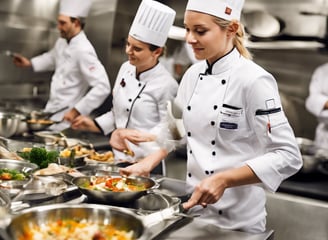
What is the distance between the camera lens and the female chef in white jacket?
1.85m

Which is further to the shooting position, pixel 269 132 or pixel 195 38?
pixel 195 38

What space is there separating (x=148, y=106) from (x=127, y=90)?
0.20 m

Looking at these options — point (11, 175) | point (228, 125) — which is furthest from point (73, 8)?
point (228, 125)

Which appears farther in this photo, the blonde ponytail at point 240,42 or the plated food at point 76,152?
the plated food at point 76,152

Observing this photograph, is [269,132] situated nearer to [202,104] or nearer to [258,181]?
[258,181]

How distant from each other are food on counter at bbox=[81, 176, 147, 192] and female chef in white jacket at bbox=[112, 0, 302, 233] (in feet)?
0.86

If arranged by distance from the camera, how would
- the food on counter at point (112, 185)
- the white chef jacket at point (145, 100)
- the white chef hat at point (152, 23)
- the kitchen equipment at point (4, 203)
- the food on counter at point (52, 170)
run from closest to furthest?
the kitchen equipment at point (4, 203) → the food on counter at point (112, 185) → the food on counter at point (52, 170) → the white chef hat at point (152, 23) → the white chef jacket at point (145, 100)

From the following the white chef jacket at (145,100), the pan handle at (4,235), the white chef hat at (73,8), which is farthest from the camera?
the white chef hat at (73,8)

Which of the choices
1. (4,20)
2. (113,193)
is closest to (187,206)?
(113,193)

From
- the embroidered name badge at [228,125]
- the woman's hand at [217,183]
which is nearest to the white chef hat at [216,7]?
the embroidered name badge at [228,125]

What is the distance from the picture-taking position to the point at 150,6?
2998 millimetres

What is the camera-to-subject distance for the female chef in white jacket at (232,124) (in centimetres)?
185

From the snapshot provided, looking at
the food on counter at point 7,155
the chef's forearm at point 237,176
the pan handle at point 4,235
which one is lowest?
the food on counter at point 7,155

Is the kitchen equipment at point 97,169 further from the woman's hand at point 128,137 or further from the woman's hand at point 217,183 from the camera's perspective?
the woman's hand at point 217,183
